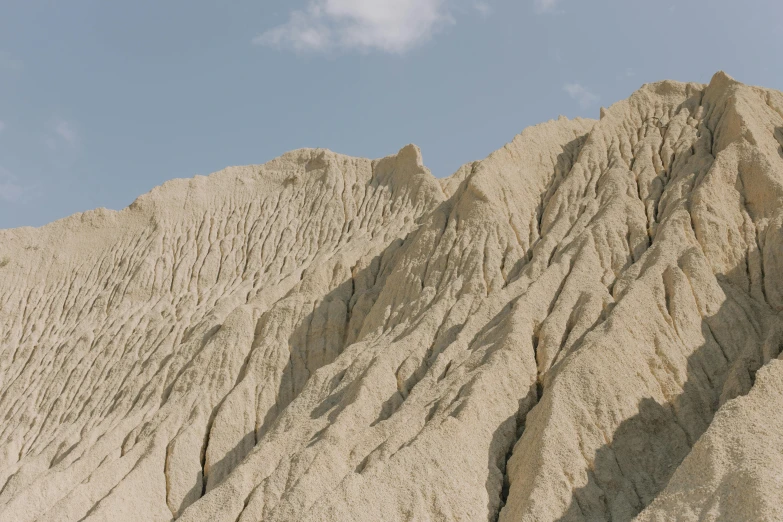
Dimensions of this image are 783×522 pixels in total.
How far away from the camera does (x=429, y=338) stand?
27.6 m

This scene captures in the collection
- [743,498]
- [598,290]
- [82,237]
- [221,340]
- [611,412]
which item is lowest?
[743,498]

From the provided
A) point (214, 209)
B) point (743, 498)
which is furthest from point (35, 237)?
point (743, 498)

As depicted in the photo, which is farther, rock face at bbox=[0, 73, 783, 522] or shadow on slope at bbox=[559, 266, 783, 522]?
rock face at bbox=[0, 73, 783, 522]

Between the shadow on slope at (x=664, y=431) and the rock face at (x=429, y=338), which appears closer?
the shadow on slope at (x=664, y=431)

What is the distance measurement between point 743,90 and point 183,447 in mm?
24620

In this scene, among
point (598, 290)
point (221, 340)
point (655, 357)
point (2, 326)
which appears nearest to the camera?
point (655, 357)

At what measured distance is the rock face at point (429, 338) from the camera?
801 inches

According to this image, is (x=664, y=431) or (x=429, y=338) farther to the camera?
(x=429, y=338)

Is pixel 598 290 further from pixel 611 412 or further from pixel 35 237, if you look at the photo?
pixel 35 237

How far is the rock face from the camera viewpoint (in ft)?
66.7

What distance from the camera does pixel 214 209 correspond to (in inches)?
1804

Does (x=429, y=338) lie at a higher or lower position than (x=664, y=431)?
higher

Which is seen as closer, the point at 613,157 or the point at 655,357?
the point at 655,357

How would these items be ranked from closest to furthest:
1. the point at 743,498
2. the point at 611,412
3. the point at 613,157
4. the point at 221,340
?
the point at 743,498 < the point at 611,412 < the point at 221,340 < the point at 613,157
